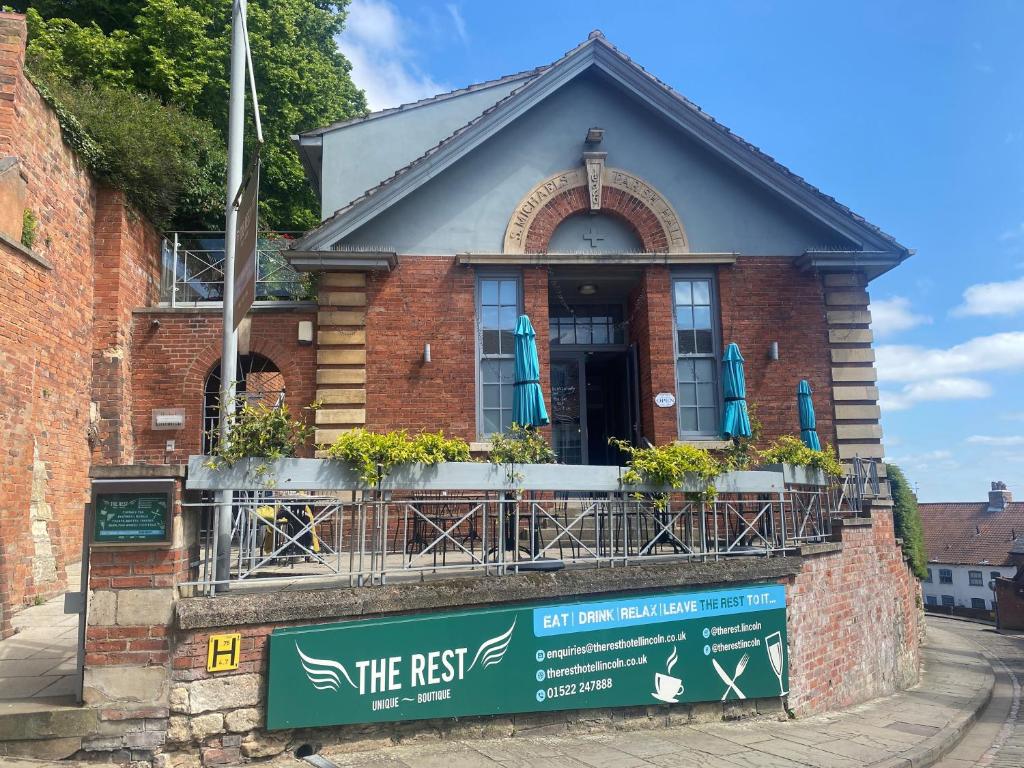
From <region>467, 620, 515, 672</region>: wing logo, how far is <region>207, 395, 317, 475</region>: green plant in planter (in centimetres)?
240

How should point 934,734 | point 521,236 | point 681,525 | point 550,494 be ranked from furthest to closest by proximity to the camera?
1. point 521,236
2. point 550,494
3. point 681,525
4. point 934,734

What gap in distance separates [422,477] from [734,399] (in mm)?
5885

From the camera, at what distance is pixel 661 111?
13070 mm

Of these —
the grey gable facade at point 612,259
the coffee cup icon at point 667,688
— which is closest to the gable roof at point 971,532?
the grey gable facade at point 612,259

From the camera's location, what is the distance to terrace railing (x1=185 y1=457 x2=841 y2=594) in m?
6.23

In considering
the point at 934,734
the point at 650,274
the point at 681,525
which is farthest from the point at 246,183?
the point at 934,734

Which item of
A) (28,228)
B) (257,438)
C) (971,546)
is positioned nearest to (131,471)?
(257,438)

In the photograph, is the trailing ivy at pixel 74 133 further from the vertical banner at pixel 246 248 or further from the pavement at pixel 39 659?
the pavement at pixel 39 659

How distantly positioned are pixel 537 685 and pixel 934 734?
18.1 feet

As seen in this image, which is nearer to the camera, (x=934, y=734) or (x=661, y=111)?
(x=934, y=734)

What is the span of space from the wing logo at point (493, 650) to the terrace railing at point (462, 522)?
62 centimetres

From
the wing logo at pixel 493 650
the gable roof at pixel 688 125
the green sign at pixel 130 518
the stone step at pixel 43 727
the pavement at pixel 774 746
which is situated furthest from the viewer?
the gable roof at pixel 688 125

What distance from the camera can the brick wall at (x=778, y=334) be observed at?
42.1 feet

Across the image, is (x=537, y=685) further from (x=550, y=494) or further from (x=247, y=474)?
Answer: (x=550, y=494)
